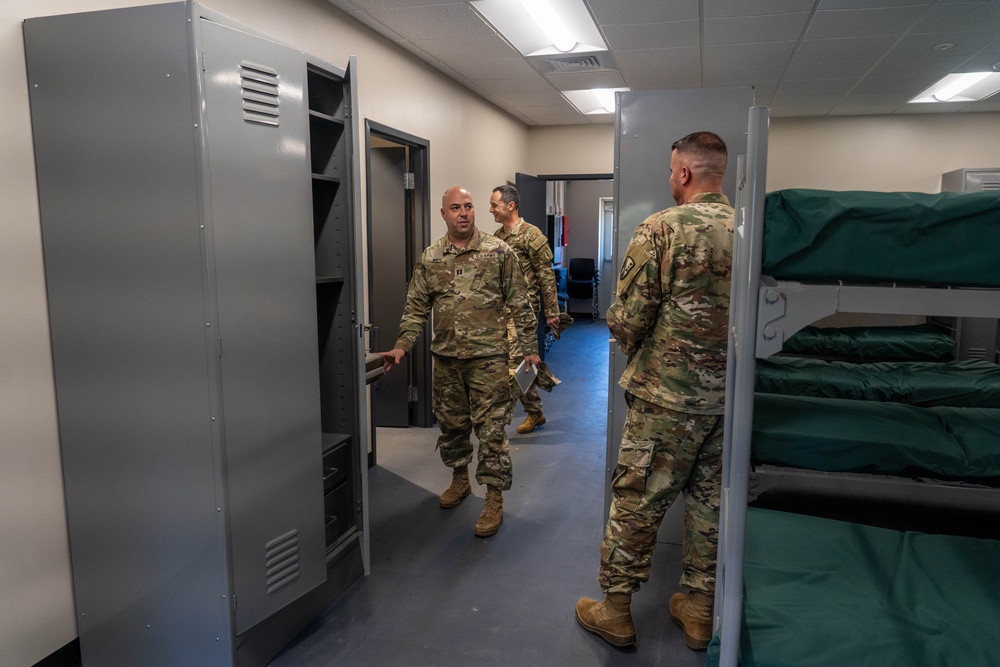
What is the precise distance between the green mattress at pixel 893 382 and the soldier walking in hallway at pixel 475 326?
4.52 ft

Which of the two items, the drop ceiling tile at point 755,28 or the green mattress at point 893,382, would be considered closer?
the green mattress at point 893,382

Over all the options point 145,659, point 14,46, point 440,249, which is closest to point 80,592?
point 145,659

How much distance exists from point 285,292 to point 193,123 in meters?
0.55

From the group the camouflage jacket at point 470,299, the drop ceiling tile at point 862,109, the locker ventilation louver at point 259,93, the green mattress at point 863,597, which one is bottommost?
the green mattress at point 863,597

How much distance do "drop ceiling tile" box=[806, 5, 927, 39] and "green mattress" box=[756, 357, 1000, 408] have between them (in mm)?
1837

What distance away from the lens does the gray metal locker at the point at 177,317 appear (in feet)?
5.92

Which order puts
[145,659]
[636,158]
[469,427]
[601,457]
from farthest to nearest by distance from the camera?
[601,457] → [469,427] → [636,158] → [145,659]

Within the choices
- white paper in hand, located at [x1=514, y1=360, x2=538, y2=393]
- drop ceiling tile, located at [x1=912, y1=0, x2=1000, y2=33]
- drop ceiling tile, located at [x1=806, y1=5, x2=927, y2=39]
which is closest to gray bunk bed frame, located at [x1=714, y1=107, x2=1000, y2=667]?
white paper in hand, located at [x1=514, y1=360, x2=538, y2=393]

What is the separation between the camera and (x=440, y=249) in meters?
3.20

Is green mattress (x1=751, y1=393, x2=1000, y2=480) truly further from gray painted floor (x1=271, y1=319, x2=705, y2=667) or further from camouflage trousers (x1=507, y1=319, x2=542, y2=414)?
camouflage trousers (x1=507, y1=319, x2=542, y2=414)

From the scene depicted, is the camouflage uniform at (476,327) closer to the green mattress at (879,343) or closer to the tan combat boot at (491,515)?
the tan combat boot at (491,515)

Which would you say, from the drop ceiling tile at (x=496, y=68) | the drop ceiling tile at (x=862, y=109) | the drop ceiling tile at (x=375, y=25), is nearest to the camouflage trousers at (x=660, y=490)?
the drop ceiling tile at (x=375, y=25)

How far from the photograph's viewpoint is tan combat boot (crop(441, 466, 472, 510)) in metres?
3.41

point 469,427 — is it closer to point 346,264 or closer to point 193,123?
point 346,264
